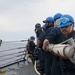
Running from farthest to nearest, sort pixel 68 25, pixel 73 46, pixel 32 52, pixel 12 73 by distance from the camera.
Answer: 1. pixel 32 52
2. pixel 12 73
3. pixel 68 25
4. pixel 73 46

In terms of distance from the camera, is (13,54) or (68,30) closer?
(68,30)

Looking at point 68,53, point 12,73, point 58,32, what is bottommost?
point 12,73

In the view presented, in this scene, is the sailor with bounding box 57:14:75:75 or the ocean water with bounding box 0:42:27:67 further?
the ocean water with bounding box 0:42:27:67

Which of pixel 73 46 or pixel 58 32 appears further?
pixel 58 32

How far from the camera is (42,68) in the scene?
859cm

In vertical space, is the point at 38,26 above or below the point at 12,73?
above

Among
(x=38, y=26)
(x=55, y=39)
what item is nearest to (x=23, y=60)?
(x=38, y=26)

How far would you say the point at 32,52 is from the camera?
13.6m

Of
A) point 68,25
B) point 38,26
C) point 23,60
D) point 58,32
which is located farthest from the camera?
point 23,60

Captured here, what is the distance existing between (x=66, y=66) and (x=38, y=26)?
5021mm

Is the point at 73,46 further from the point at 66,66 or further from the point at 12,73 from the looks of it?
the point at 12,73

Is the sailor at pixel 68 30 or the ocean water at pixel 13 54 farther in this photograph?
the ocean water at pixel 13 54

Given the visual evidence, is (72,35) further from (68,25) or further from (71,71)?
(71,71)

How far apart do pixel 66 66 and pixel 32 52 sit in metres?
8.86
